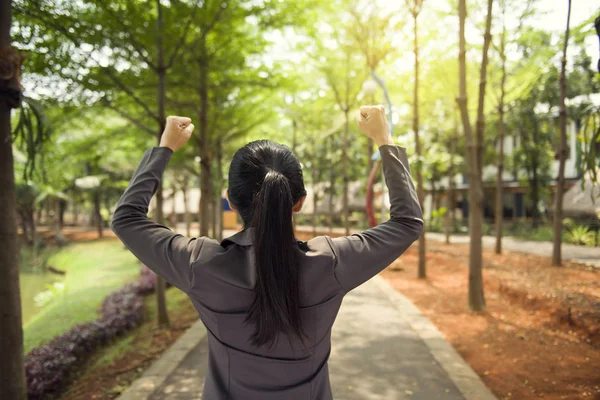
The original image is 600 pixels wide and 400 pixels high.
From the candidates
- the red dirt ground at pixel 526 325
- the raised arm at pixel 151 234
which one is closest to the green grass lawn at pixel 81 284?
the red dirt ground at pixel 526 325

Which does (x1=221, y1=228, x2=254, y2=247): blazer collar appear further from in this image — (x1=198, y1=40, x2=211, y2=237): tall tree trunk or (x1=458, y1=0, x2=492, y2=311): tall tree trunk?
(x1=198, y1=40, x2=211, y2=237): tall tree trunk

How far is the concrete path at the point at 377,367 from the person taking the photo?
179 inches

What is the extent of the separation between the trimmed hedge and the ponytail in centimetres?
499

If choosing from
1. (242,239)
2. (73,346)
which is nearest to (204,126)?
(73,346)

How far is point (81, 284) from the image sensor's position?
14539mm

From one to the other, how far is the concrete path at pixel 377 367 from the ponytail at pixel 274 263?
3516 mm

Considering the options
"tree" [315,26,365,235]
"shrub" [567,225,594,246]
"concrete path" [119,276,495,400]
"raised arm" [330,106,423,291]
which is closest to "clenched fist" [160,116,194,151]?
"raised arm" [330,106,423,291]

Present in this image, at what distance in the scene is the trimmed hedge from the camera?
17.3ft

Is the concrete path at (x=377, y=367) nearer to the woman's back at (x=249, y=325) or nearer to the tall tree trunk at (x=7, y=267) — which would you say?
the tall tree trunk at (x=7, y=267)

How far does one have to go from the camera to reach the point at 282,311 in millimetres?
1325

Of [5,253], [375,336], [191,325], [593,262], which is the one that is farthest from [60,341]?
[593,262]

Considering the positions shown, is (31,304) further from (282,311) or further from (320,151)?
(320,151)

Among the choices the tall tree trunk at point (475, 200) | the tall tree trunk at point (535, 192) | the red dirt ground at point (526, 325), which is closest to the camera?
the red dirt ground at point (526, 325)

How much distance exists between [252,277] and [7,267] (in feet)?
11.0
